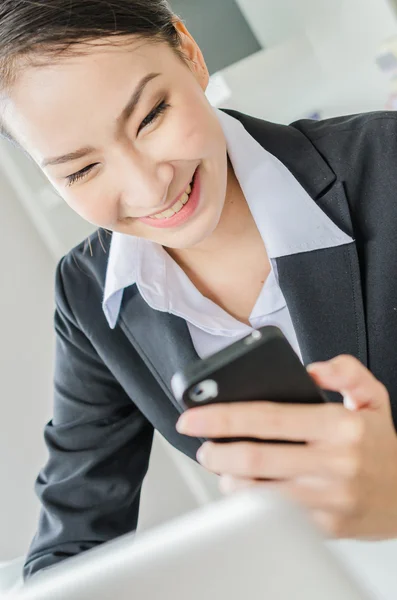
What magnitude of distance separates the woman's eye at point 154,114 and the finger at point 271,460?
0.33 m

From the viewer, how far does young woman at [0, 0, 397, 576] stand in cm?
36

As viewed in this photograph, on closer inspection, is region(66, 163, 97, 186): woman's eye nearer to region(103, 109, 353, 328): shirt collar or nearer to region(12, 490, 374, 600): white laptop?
region(103, 109, 353, 328): shirt collar

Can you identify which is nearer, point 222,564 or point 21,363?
point 222,564

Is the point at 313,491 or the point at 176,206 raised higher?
the point at 176,206

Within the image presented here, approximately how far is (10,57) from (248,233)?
1.11ft

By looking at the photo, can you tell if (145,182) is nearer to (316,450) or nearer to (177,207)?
(177,207)

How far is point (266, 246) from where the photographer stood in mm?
707

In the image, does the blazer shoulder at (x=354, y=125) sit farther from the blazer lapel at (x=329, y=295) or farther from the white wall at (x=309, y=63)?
the white wall at (x=309, y=63)

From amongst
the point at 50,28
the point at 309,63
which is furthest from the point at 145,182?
the point at 309,63

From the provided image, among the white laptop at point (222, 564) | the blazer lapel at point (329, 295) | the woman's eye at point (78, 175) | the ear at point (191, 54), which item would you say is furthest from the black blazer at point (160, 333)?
the white laptop at point (222, 564)

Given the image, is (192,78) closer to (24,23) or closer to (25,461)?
(24,23)

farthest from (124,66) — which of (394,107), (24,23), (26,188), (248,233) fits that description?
(394,107)

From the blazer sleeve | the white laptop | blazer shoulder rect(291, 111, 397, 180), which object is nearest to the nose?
blazer shoulder rect(291, 111, 397, 180)

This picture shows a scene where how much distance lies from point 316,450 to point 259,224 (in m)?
0.42
